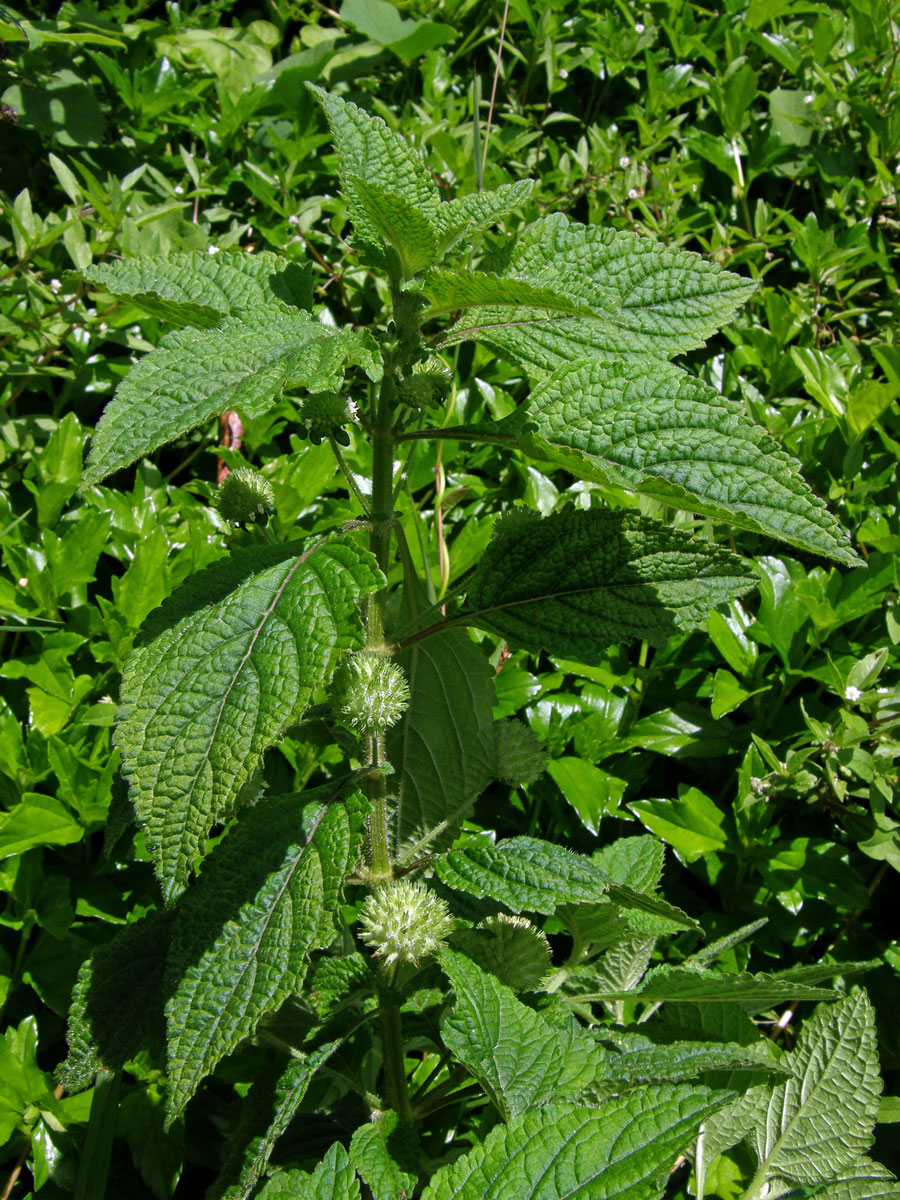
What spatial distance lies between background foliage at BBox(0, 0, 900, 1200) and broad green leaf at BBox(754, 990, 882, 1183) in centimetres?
15

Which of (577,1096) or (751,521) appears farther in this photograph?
(577,1096)

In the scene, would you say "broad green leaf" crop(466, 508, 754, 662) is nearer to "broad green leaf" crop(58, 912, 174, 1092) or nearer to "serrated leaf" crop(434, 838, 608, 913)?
"serrated leaf" crop(434, 838, 608, 913)

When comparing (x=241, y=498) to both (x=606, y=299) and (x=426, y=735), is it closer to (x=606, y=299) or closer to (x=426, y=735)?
(x=426, y=735)

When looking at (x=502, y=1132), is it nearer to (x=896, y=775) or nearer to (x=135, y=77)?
(x=896, y=775)

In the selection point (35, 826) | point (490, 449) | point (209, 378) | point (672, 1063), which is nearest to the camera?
point (209, 378)

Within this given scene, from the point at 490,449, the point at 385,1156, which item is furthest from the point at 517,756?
the point at 490,449

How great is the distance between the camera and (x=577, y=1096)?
1.34 m

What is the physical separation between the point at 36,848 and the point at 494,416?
152 cm

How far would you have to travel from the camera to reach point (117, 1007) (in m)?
1.52

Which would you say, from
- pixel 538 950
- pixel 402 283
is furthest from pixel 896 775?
pixel 402 283

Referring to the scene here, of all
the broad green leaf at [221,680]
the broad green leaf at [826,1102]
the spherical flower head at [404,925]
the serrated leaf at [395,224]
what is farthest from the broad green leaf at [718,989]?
the serrated leaf at [395,224]

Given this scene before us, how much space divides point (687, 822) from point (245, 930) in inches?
42.8

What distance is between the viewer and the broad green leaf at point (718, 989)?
1.49 m

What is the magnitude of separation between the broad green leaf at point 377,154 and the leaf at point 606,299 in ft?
0.54
